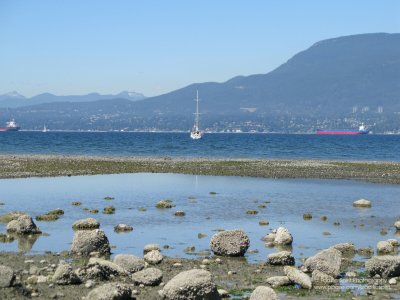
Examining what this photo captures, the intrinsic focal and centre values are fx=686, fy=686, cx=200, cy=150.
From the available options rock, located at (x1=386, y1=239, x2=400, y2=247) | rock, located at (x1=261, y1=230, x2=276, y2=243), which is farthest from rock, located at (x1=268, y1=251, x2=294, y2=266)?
rock, located at (x1=386, y1=239, x2=400, y2=247)

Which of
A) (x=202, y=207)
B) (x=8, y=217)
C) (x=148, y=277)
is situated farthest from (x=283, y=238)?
(x=8, y=217)

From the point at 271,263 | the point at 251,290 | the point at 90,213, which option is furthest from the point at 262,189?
the point at 251,290

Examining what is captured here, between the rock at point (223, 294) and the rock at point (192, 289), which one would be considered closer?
the rock at point (192, 289)

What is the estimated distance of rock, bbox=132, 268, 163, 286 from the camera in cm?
1970

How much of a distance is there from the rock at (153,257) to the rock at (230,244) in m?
2.49

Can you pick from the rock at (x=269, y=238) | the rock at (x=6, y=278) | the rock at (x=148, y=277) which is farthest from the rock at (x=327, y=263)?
the rock at (x=6, y=278)

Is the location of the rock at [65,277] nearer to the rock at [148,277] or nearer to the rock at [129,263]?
the rock at [148,277]

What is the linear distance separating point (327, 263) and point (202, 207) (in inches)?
753

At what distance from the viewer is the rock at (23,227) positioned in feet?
93.1

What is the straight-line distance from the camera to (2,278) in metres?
18.0

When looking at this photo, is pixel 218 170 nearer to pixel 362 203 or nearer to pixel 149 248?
pixel 362 203

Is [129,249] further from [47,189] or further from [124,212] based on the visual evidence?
[47,189]

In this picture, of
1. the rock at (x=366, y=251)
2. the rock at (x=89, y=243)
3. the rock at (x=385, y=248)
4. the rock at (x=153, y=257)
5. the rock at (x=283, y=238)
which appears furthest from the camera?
the rock at (x=283, y=238)

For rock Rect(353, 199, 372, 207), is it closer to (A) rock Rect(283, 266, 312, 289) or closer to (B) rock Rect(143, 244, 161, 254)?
(B) rock Rect(143, 244, 161, 254)
